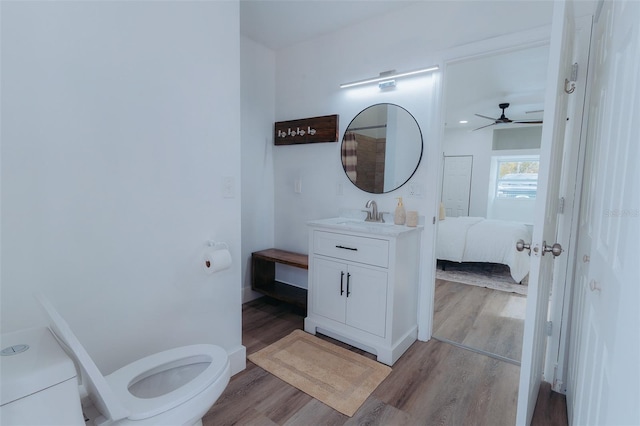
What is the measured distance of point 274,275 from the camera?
3.29 meters

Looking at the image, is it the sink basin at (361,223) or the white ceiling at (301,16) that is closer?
the white ceiling at (301,16)

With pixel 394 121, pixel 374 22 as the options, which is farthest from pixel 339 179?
pixel 374 22

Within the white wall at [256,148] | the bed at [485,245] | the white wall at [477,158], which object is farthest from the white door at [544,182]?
the white wall at [477,158]

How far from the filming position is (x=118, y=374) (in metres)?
1.23

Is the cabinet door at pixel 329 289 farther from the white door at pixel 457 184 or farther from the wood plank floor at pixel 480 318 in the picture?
the white door at pixel 457 184

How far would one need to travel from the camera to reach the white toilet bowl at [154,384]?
918 mm

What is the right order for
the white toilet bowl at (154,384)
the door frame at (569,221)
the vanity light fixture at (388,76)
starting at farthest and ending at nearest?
the vanity light fixture at (388,76)
the door frame at (569,221)
the white toilet bowl at (154,384)

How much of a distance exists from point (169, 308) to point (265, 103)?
2213 mm

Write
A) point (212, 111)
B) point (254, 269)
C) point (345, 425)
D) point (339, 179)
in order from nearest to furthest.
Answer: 1. point (345, 425)
2. point (212, 111)
3. point (339, 179)
4. point (254, 269)

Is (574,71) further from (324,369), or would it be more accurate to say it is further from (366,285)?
(324,369)

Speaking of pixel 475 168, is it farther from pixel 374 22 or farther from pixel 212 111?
pixel 212 111

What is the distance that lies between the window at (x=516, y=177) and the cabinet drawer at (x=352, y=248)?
5.59 m

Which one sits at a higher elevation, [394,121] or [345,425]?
[394,121]

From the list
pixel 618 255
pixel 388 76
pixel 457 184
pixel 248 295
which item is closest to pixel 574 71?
pixel 388 76
